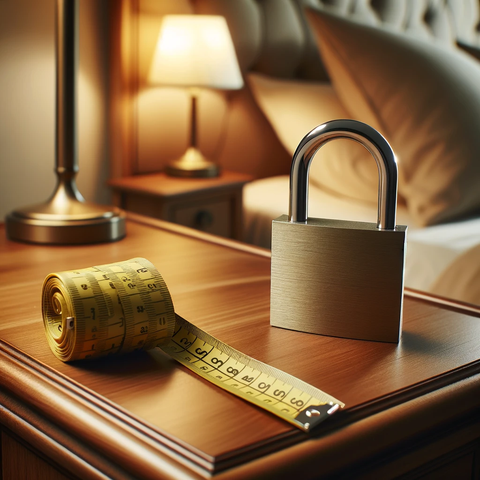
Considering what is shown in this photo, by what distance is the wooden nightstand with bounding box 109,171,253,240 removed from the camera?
146 cm

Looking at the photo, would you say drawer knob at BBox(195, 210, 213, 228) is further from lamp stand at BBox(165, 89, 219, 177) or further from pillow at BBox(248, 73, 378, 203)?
pillow at BBox(248, 73, 378, 203)

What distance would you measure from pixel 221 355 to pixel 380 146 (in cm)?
23

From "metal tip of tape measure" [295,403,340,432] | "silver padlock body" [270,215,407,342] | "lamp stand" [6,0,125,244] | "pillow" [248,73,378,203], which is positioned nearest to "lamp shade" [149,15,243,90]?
"pillow" [248,73,378,203]

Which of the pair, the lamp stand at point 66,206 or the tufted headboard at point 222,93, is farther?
the tufted headboard at point 222,93

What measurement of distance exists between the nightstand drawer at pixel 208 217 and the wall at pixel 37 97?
10.0 inches

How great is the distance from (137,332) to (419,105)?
999 millimetres

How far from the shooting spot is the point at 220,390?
510 mm

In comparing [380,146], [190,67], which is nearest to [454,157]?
[190,67]

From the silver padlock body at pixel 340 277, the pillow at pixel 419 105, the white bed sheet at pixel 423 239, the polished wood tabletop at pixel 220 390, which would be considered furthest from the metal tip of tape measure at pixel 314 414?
the pillow at pixel 419 105

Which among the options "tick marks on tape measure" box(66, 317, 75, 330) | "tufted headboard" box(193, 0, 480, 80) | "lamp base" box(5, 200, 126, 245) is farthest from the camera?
"tufted headboard" box(193, 0, 480, 80)

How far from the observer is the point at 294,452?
0.42 m

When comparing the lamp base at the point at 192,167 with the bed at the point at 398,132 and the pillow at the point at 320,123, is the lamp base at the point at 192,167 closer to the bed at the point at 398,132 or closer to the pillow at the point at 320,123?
the bed at the point at 398,132

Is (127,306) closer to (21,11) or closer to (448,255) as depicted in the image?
(448,255)

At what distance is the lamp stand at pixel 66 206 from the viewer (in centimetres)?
97
